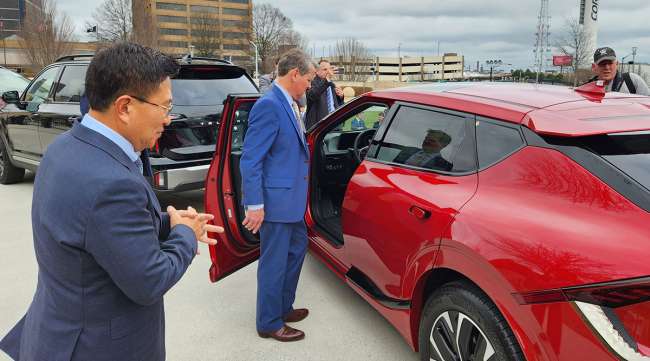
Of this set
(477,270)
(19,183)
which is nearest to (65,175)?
(477,270)

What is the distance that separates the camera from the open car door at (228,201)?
323 cm

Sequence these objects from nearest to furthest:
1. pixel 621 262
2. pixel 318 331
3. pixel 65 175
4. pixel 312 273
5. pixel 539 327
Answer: pixel 65 175
pixel 621 262
pixel 539 327
pixel 318 331
pixel 312 273

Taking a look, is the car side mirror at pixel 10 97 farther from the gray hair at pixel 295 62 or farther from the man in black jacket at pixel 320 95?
the gray hair at pixel 295 62

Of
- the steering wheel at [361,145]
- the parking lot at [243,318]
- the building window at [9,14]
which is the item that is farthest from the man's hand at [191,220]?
the building window at [9,14]

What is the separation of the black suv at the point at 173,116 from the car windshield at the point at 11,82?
94.7 inches

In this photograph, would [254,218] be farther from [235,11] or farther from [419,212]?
[235,11]

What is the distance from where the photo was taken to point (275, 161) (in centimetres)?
282

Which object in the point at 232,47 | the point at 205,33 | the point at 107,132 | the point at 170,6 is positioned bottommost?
the point at 107,132

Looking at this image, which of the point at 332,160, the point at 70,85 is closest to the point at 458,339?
the point at 332,160

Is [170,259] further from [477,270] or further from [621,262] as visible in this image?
[621,262]

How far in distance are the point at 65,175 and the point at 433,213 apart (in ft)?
5.06

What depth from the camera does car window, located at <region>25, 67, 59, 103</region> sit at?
6535 mm

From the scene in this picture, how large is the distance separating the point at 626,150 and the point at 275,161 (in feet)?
5.72

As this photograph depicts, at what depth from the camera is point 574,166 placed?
1.83 metres
